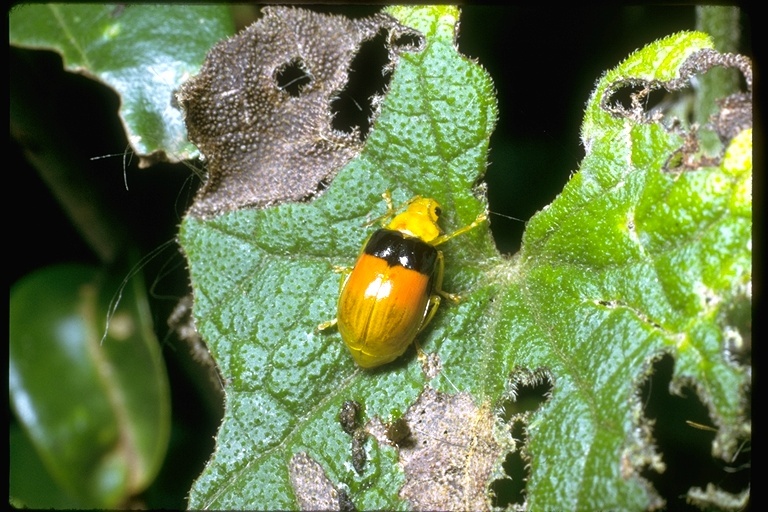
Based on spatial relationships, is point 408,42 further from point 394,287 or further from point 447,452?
point 447,452

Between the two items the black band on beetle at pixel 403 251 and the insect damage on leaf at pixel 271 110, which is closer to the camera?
the black band on beetle at pixel 403 251

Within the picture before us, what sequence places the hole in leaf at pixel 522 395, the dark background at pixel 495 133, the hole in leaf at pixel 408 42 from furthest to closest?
the dark background at pixel 495 133, the hole in leaf at pixel 408 42, the hole in leaf at pixel 522 395

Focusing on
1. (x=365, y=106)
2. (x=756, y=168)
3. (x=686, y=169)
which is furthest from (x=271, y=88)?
(x=756, y=168)

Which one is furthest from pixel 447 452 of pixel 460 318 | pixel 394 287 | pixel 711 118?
pixel 711 118

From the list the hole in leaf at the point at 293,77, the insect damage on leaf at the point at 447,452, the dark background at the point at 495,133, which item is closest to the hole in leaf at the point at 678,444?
the dark background at the point at 495,133

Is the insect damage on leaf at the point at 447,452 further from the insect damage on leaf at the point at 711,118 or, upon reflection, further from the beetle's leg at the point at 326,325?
the insect damage on leaf at the point at 711,118

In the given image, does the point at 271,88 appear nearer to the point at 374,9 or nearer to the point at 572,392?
the point at 374,9

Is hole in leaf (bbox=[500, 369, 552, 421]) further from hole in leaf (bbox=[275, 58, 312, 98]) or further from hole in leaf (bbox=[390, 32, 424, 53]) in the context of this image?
hole in leaf (bbox=[275, 58, 312, 98])
